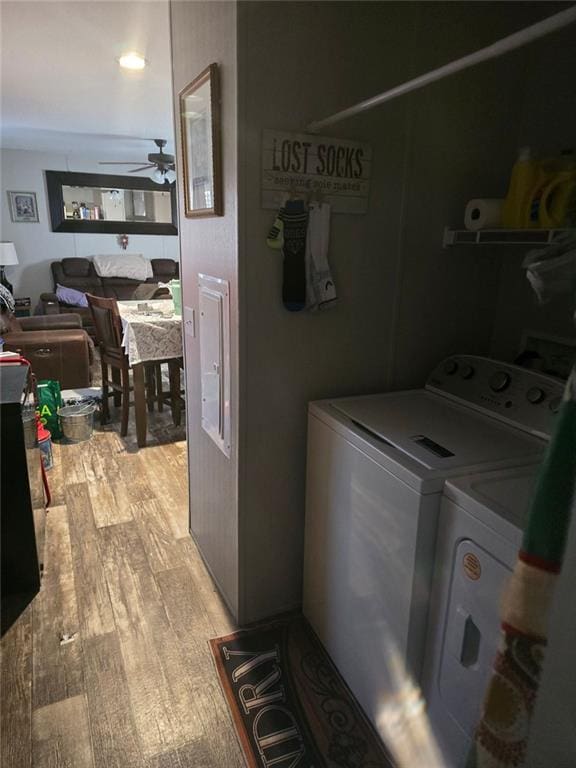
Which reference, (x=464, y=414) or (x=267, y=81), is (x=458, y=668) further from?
(x=267, y=81)

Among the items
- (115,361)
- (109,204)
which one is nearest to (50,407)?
(115,361)

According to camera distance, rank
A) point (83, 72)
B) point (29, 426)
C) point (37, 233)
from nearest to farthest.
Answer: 1. point (29, 426)
2. point (83, 72)
3. point (37, 233)

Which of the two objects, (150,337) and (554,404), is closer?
(554,404)

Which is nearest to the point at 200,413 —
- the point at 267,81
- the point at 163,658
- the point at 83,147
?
the point at 163,658

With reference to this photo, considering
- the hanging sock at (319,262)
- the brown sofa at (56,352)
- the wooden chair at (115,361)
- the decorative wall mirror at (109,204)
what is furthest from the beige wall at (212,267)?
the decorative wall mirror at (109,204)

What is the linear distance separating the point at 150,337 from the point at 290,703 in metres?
2.36

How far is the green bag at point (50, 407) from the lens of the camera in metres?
3.34

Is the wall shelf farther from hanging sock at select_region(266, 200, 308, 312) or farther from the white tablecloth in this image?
the white tablecloth

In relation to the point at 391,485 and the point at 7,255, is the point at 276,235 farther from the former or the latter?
the point at 7,255

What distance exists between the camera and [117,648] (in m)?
1.71

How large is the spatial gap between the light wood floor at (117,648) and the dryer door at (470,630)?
68cm

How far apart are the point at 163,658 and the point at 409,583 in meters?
1.01

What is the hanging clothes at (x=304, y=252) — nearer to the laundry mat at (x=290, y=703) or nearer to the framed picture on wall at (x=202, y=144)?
the framed picture on wall at (x=202, y=144)

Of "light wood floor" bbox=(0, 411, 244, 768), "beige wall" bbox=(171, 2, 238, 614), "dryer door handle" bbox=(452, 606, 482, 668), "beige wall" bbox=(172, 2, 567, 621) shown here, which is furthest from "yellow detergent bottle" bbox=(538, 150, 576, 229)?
"light wood floor" bbox=(0, 411, 244, 768)
